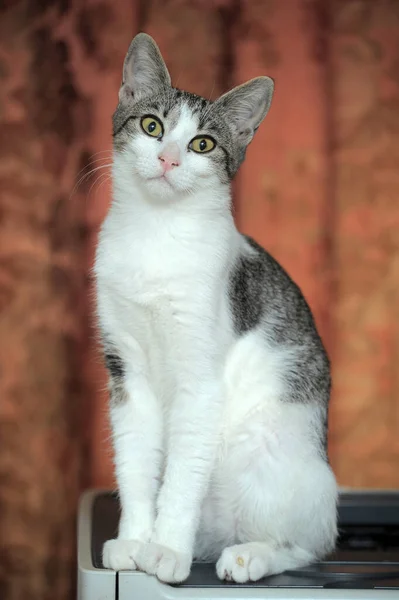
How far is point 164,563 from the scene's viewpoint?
1481 millimetres

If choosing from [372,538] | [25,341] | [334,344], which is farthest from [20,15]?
[372,538]

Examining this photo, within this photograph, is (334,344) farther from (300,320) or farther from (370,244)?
(300,320)

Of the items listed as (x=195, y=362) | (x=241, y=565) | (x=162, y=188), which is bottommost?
(x=241, y=565)

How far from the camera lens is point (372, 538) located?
1.98 metres

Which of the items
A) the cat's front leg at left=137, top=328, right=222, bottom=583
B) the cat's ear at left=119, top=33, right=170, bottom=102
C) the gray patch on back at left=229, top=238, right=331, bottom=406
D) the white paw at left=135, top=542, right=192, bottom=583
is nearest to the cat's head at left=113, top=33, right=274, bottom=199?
the cat's ear at left=119, top=33, right=170, bottom=102

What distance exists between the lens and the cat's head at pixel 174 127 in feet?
5.30

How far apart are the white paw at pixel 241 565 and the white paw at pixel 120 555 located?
0.16 m

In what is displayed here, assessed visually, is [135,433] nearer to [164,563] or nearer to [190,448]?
[190,448]

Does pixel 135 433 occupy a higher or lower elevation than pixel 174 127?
lower

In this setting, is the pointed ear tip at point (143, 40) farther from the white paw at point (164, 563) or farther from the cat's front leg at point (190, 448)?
the white paw at point (164, 563)

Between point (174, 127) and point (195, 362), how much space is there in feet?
1.50

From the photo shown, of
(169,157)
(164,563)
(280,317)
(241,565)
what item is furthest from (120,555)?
(169,157)

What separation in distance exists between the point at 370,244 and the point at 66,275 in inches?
35.3

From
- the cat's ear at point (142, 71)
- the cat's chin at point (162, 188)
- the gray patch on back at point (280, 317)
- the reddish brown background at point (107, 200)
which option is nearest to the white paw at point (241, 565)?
the gray patch on back at point (280, 317)
